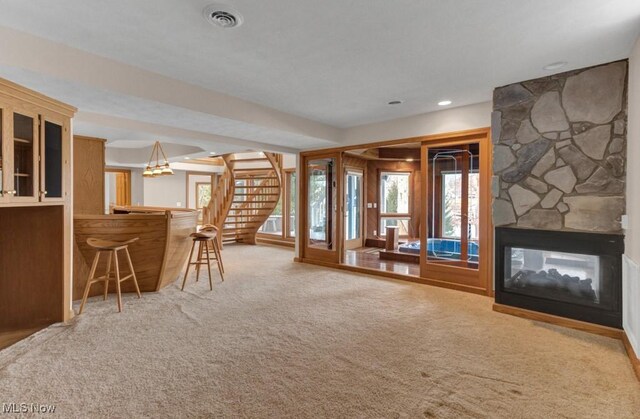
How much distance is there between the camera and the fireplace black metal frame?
314cm

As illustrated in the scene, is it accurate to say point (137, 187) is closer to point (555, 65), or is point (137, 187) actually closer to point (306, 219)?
point (306, 219)

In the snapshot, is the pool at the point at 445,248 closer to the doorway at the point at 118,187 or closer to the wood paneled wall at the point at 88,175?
the wood paneled wall at the point at 88,175

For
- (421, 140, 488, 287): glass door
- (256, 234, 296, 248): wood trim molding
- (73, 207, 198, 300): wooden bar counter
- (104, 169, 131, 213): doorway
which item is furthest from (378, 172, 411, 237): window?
(104, 169, 131, 213): doorway

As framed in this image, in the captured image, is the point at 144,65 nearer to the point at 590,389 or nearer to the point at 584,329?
the point at 590,389

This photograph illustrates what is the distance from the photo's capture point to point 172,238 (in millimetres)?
4602

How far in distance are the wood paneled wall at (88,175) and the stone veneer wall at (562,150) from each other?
568 centimetres

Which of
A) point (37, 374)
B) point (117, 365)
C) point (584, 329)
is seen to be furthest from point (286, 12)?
point (584, 329)

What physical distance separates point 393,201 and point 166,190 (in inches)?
305

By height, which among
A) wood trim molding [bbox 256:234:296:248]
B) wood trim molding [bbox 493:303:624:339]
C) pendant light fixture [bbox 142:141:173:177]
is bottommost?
wood trim molding [bbox 493:303:624:339]

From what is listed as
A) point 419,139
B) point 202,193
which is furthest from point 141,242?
point 202,193

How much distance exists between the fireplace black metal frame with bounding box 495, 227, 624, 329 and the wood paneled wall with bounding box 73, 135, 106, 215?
5.75 metres

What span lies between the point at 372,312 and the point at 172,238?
9.57ft

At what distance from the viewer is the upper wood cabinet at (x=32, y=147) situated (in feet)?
8.60

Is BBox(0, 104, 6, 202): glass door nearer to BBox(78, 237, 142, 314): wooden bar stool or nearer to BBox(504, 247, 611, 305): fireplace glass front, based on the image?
BBox(78, 237, 142, 314): wooden bar stool
